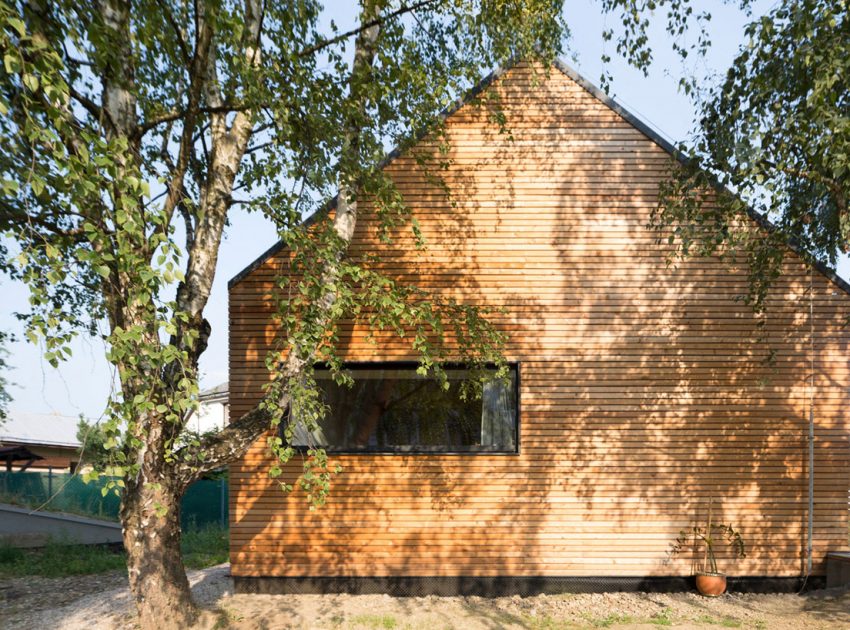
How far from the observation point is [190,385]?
3572mm

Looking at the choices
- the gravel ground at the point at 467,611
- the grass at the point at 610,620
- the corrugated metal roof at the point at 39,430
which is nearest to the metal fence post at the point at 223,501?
the gravel ground at the point at 467,611

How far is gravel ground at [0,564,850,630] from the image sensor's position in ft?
19.7

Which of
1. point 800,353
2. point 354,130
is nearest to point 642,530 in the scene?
point 800,353

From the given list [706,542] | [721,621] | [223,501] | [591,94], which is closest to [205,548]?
[223,501]

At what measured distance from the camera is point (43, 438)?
2633 centimetres

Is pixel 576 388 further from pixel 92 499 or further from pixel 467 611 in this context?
pixel 92 499

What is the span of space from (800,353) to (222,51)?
7.27 meters

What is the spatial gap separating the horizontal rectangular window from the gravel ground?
1.67 meters

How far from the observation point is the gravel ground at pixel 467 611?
237 inches

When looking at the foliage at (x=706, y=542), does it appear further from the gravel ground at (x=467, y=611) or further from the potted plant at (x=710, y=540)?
the gravel ground at (x=467, y=611)

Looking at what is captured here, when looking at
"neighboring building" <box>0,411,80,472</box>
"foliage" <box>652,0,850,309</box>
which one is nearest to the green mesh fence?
"neighboring building" <box>0,411,80,472</box>

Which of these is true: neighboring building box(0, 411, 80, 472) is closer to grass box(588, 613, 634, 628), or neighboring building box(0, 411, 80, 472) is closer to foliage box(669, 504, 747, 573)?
grass box(588, 613, 634, 628)

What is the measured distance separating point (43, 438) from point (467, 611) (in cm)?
2619

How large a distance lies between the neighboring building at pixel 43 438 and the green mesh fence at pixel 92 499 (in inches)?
271
